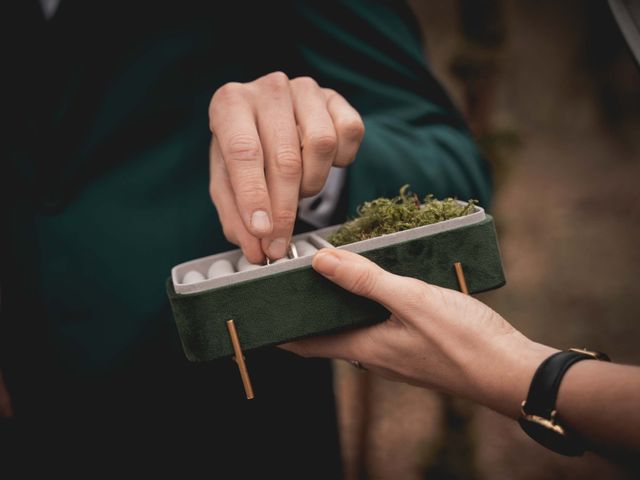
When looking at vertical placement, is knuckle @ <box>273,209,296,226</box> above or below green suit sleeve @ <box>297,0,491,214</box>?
below

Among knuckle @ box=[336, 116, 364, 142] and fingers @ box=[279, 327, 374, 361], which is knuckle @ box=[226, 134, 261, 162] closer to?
knuckle @ box=[336, 116, 364, 142]

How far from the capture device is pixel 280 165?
0.99m

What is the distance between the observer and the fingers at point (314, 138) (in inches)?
39.3

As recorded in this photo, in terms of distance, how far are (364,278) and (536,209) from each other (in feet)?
16.0

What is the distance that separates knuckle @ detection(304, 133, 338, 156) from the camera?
993mm

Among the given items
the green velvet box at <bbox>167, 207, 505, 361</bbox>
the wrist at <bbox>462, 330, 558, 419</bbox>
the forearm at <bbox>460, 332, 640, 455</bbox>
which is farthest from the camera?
the green velvet box at <bbox>167, 207, 505, 361</bbox>

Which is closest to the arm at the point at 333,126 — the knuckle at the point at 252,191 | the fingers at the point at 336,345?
the knuckle at the point at 252,191

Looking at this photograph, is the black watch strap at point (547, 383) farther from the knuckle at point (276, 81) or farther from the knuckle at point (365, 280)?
the knuckle at point (276, 81)

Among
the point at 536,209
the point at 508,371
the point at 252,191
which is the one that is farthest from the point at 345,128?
the point at 536,209

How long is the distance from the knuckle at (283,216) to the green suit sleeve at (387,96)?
1.07 feet

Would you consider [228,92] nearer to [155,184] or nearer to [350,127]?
[350,127]

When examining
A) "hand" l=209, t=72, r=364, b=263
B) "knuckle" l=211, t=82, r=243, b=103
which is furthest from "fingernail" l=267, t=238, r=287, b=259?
"knuckle" l=211, t=82, r=243, b=103

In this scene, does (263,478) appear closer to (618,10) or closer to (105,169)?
(105,169)

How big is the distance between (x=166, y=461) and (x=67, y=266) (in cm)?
62
